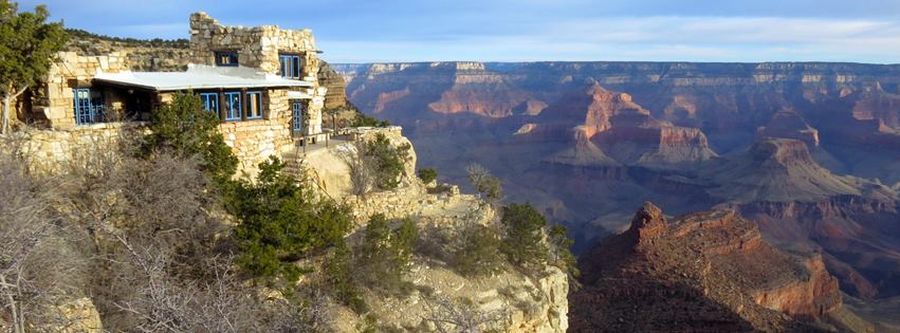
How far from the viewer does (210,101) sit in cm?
2138

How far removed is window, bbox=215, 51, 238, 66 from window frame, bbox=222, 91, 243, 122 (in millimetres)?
3495

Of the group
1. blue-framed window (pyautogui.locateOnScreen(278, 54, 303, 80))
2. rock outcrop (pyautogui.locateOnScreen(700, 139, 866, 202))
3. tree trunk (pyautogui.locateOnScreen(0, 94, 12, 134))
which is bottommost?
rock outcrop (pyautogui.locateOnScreen(700, 139, 866, 202))

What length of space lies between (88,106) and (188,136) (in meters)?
3.38

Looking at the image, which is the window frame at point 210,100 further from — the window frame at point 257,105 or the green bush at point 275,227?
the green bush at point 275,227

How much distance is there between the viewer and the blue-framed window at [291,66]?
2659 centimetres

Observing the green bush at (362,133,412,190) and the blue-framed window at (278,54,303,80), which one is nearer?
the blue-framed window at (278,54,303,80)

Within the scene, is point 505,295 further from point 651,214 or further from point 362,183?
point 651,214

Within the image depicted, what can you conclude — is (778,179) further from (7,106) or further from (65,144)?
(7,106)

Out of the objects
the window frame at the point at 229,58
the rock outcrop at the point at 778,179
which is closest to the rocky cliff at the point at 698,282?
the window frame at the point at 229,58

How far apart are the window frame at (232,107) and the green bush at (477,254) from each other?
9.05 metres

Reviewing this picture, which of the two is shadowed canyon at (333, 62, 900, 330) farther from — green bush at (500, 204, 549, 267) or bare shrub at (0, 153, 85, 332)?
bare shrub at (0, 153, 85, 332)

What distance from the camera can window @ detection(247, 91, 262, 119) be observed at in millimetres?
22469

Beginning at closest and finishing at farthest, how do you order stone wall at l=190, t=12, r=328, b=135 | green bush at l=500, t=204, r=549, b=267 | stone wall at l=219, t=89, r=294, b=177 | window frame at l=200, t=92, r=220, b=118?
window frame at l=200, t=92, r=220, b=118 → stone wall at l=219, t=89, r=294, b=177 → stone wall at l=190, t=12, r=328, b=135 → green bush at l=500, t=204, r=549, b=267

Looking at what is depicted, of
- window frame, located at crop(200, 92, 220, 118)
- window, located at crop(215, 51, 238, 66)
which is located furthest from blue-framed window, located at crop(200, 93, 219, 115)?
window, located at crop(215, 51, 238, 66)
